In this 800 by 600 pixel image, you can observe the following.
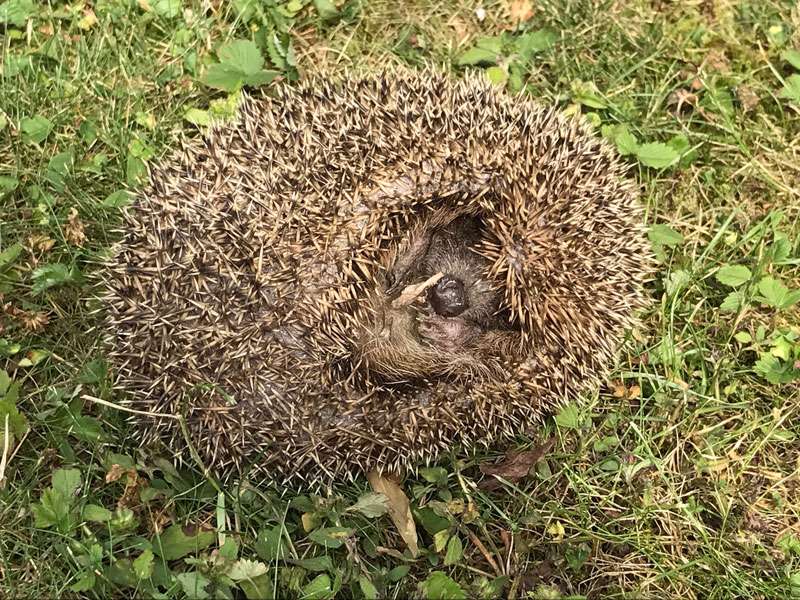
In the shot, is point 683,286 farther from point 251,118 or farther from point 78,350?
point 78,350

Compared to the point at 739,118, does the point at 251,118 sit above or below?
above

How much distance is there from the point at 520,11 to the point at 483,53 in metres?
0.44

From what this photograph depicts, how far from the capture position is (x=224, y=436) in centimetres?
310

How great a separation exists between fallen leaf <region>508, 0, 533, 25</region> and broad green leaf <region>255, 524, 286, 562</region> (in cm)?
332

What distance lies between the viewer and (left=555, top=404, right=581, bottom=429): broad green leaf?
3809mm

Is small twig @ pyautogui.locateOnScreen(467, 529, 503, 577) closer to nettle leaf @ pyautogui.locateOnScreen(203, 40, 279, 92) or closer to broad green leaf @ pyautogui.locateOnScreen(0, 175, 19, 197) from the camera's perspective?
nettle leaf @ pyautogui.locateOnScreen(203, 40, 279, 92)

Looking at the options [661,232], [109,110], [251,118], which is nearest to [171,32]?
[109,110]

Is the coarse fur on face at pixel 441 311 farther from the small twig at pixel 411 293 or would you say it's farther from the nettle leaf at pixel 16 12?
the nettle leaf at pixel 16 12

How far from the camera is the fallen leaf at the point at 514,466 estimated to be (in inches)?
145

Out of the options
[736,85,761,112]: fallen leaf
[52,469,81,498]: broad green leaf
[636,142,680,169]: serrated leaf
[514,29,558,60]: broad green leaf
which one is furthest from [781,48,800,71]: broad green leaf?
[52,469,81,498]: broad green leaf

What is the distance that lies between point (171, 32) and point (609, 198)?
277cm

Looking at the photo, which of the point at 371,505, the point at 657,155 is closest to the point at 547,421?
the point at 371,505

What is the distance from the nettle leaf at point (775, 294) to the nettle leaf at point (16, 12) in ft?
14.6

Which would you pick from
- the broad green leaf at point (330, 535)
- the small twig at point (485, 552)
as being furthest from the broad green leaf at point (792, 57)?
the broad green leaf at point (330, 535)
